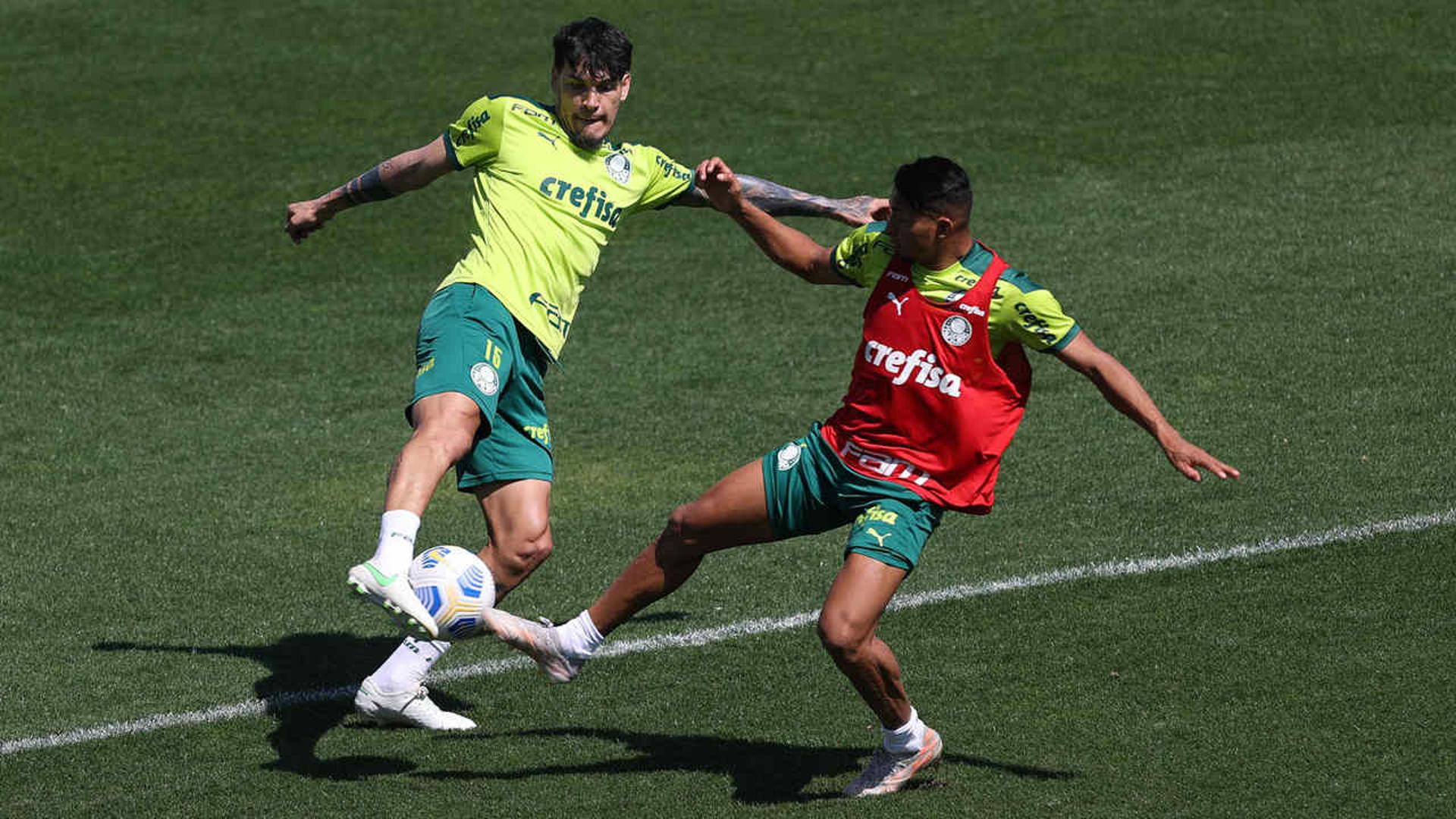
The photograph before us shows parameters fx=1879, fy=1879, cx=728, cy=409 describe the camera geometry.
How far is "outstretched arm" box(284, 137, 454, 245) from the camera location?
26.2ft

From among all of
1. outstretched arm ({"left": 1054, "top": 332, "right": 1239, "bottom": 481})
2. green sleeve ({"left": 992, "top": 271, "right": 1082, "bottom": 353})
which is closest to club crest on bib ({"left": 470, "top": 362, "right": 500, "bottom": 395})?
green sleeve ({"left": 992, "top": 271, "right": 1082, "bottom": 353})

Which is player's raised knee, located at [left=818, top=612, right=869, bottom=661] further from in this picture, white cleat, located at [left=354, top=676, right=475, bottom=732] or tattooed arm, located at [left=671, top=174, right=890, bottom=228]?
tattooed arm, located at [left=671, top=174, right=890, bottom=228]

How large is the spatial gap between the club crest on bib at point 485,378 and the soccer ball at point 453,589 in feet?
2.37

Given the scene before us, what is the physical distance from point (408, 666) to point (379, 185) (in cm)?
208

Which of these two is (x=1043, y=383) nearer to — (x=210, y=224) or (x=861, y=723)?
(x=861, y=723)

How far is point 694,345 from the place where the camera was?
42.0 ft

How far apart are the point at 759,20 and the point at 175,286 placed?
7.83m

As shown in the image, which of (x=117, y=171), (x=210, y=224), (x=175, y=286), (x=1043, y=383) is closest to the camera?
(x=1043, y=383)

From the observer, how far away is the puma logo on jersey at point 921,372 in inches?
272

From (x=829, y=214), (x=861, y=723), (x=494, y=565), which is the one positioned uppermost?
(x=829, y=214)

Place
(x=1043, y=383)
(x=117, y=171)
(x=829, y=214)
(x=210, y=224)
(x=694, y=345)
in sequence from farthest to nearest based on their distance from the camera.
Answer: (x=117, y=171)
(x=210, y=224)
(x=694, y=345)
(x=1043, y=383)
(x=829, y=214)

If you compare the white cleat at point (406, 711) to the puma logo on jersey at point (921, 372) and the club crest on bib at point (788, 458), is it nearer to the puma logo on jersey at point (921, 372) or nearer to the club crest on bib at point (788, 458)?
the club crest on bib at point (788, 458)

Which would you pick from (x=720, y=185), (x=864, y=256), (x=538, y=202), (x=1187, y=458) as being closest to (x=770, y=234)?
(x=720, y=185)

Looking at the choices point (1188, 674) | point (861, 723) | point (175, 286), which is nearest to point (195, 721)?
point (861, 723)
